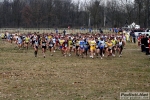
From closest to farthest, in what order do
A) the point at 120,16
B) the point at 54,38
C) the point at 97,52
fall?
1. the point at 97,52
2. the point at 54,38
3. the point at 120,16

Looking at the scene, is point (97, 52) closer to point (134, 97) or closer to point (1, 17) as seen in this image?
point (134, 97)

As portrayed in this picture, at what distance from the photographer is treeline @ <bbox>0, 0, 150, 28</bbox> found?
7653 centimetres

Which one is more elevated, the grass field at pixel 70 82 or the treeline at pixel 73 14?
the treeline at pixel 73 14

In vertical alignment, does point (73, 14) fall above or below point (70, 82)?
above

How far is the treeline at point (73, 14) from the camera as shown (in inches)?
3013

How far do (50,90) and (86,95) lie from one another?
181 centimetres

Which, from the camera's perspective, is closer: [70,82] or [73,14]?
[70,82]

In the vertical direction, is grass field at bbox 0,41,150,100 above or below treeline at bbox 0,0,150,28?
below

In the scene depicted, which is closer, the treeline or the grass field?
the grass field

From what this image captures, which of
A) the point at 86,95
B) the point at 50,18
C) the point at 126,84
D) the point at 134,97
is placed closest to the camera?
the point at 134,97

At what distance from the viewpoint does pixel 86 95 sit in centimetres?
1308

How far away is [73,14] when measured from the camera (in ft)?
362

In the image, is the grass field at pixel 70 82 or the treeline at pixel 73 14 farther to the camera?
the treeline at pixel 73 14

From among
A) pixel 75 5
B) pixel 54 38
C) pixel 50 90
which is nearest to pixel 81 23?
pixel 75 5
